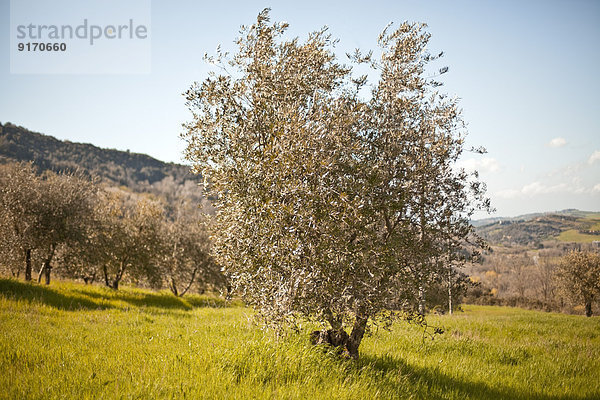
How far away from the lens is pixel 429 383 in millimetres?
10055

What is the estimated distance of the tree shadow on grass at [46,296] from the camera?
16200 mm

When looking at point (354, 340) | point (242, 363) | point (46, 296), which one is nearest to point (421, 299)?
point (354, 340)

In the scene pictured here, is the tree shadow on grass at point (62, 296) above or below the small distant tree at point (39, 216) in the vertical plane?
below

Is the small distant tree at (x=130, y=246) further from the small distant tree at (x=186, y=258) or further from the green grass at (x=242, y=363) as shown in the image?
the green grass at (x=242, y=363)

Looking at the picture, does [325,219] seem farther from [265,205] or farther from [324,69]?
[324,69]

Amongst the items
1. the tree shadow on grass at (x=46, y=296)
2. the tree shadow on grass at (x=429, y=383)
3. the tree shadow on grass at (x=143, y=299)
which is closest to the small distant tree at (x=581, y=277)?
the tree shadow on grass at (x=429, y=383)

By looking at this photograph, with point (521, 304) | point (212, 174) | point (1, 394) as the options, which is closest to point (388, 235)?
point (212, 174)

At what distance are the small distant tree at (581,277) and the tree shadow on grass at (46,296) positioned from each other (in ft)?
206

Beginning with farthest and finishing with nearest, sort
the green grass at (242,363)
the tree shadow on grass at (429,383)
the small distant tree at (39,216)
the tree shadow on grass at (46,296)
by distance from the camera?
the small distant tree at (39,216)
the tree shadow on grass at (46,296)
the tree shadow on grass at (429,383)
the green grass at (242,363)

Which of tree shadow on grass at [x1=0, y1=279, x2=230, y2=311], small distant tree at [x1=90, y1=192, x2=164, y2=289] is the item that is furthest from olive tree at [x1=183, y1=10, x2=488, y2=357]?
small distant tree at [x1=90, y1=192, x2=164, y2=289]

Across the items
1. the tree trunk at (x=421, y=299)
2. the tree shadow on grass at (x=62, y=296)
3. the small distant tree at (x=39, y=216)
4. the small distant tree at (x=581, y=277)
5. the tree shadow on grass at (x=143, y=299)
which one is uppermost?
the small distant tree at (x=39, y=216)

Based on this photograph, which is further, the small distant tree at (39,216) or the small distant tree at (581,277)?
the small distant tree at (581,277)

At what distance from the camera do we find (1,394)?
582 centimetres

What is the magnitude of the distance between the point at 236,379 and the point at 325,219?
13.9ft
